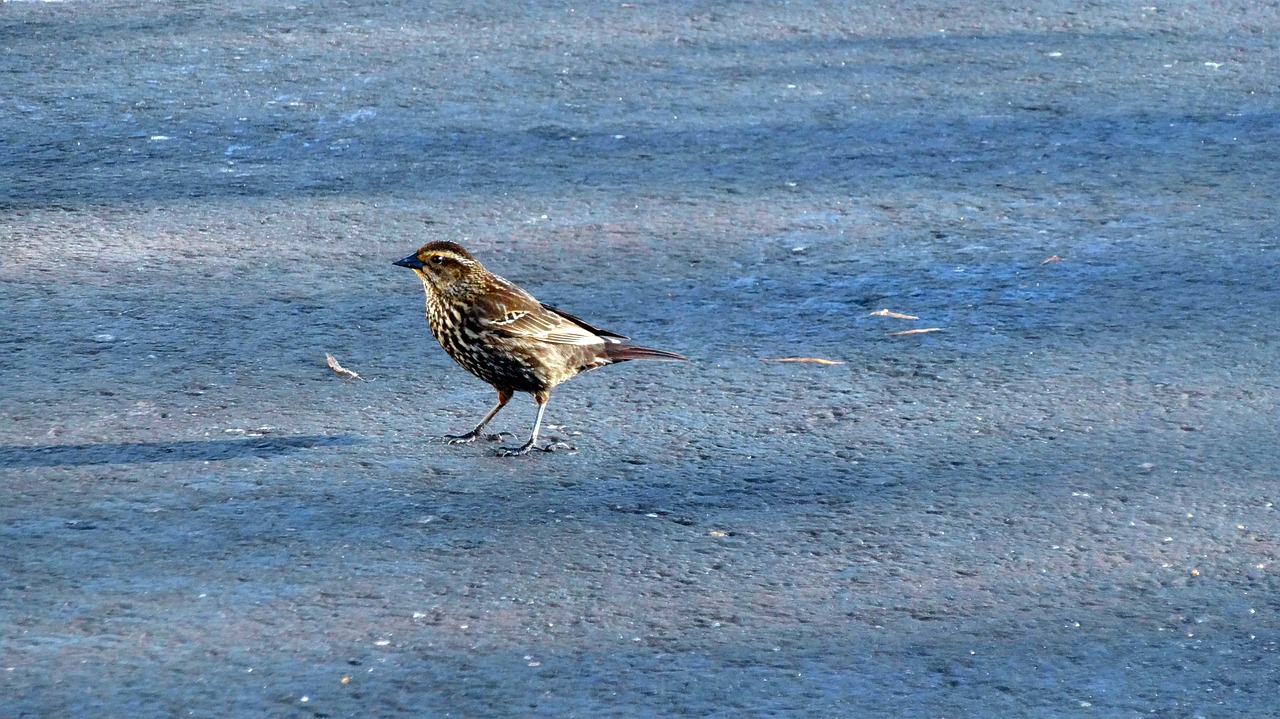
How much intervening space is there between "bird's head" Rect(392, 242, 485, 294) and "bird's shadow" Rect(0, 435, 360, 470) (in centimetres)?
58

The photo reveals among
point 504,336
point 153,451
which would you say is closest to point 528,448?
point 504,336

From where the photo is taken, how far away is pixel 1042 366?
591 cm

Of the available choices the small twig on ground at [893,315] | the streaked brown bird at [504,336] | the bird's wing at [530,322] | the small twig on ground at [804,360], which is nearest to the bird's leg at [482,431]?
the streaked brown bird at [504,336]

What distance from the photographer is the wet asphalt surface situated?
13.4 feet

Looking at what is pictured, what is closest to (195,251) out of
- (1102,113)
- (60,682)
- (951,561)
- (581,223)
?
(581,223)

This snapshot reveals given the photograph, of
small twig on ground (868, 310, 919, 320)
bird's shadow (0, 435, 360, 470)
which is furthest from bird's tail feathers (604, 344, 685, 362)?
small twig on ground (868, 310, 919, 320)

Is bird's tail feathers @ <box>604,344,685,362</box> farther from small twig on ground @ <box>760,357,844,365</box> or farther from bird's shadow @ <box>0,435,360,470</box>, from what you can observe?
bird's shadow @ <box>0,435,360,470</box>

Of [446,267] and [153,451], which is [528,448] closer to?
[446,267]

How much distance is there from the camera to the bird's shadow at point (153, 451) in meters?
5.15

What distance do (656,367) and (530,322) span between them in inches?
30.5

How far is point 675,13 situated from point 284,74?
2.47m

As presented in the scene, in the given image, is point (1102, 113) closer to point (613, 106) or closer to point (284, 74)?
point (613, 106)

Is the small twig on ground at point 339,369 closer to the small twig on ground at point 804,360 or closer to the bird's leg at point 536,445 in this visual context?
the bird's leg at point 536,445

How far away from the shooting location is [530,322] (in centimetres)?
538
